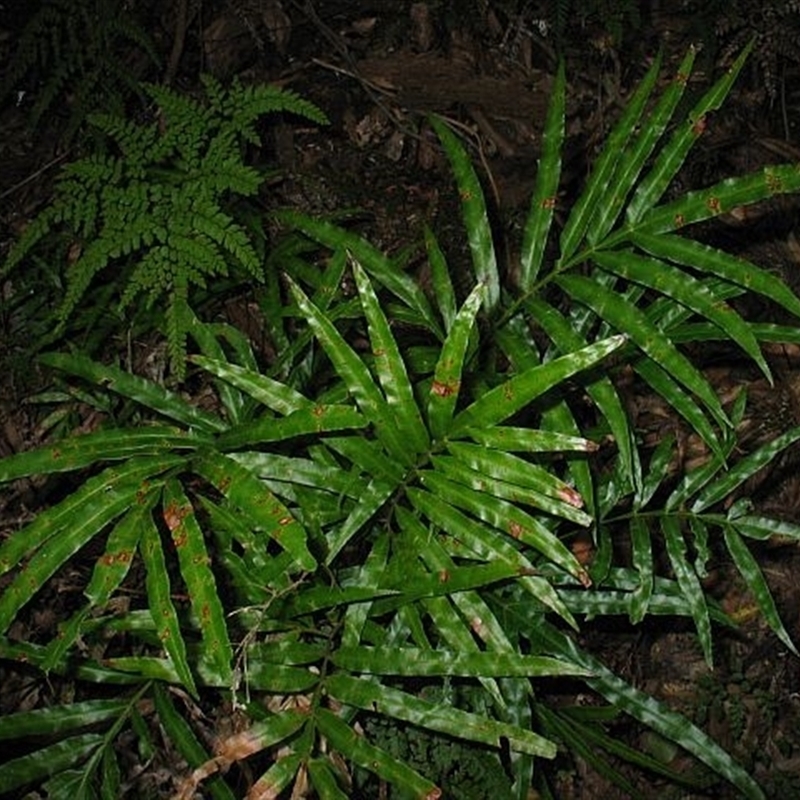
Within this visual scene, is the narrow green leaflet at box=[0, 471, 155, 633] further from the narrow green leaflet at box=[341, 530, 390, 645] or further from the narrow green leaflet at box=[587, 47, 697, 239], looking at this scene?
the narrow green leaflet at box=[587, 47, 697, 239]

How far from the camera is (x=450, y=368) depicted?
149 cm

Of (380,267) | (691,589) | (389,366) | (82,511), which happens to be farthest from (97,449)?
(691,589)

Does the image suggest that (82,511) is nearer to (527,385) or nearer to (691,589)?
(527,385)

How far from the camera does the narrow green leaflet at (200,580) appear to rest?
4.70 ft

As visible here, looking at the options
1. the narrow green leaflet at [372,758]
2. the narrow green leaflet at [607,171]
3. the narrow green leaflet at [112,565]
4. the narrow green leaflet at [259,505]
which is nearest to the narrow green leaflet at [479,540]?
the narrow green leaflet at [259,505]

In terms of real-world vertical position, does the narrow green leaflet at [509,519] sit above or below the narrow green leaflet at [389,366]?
below

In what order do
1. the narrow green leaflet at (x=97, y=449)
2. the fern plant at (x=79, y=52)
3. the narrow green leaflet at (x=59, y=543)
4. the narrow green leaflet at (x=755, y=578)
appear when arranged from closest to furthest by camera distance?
the narrow green leaflet at (x=59, y=543) < the narrow green leaflet at (x=97, y=449) < the narrow green leaflet at (x=755, y=578) < the fern plant at (x=79, y=52)

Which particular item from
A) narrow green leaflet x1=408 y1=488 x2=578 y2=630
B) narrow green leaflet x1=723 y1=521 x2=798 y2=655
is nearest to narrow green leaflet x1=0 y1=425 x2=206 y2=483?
narrow green leaflet x1=408 y1=488 x2=578 y2=630

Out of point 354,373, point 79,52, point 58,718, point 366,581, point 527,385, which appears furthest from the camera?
point 79,52

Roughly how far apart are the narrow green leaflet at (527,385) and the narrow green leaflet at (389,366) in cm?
7

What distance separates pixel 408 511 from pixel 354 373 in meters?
0.28

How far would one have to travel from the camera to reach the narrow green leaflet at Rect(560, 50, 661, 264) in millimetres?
1766

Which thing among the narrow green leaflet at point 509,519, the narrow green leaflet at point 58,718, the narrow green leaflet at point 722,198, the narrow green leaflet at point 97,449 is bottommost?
the narrow green leaflet at point 58,718

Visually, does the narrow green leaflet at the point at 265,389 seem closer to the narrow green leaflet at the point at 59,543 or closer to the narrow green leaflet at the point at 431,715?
the narrow green leaflet at the point at 59,543
